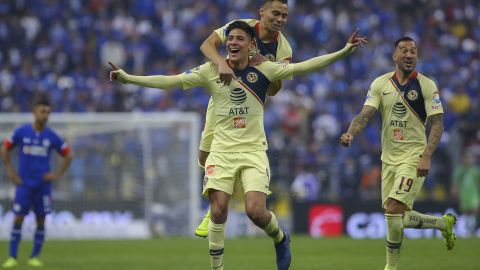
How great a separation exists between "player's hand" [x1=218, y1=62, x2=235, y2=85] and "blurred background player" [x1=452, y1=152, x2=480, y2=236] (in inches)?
598

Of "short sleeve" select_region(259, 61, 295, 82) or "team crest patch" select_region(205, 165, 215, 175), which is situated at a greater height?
"short sleeve" select_region(259, 61, 295, 82)

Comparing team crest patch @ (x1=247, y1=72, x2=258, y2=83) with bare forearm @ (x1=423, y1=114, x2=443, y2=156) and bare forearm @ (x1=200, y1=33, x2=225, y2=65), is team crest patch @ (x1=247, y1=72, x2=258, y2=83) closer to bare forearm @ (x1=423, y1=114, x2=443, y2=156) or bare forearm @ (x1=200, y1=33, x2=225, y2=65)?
bare forearm @ (x1=200, y1=33, x2=225, y2=65)

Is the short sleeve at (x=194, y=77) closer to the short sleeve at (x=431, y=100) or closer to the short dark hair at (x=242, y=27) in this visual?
the short dark hair at (x=242, y=27)

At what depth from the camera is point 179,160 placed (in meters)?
26.0

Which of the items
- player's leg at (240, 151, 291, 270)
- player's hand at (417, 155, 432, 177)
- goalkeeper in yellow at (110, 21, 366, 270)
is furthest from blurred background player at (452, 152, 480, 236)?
goalkeeper in yellow at (110, 21, 366, 270)

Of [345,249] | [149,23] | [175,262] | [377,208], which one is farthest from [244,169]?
[149,23]

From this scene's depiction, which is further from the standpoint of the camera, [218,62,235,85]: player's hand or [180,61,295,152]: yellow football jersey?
[180,61,295,152]: yellow football jersey

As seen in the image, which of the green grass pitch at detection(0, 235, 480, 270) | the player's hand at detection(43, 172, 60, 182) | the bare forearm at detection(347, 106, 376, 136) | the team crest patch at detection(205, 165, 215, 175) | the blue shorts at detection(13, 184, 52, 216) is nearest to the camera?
the team crest patch at detection(205, 165, 215, 175)

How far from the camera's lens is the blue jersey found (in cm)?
1678

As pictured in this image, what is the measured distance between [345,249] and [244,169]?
26.5 feet

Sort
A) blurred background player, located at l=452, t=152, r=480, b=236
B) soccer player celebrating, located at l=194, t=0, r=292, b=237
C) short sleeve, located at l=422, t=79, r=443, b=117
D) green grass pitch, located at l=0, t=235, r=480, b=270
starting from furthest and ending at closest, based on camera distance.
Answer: blurred background player, located at l=452, t=152, r=480, b=236 → green grass pitch, located at l=0, t=235, r=480, b=270 → short sleeve, located at l=422, t=79, r=443, b=117 → soccer player celebrating, located at l=194, t=0, r=292, b=237

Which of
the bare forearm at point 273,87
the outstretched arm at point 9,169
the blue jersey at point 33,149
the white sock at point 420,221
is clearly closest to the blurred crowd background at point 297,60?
the blue jersey at point 33,149

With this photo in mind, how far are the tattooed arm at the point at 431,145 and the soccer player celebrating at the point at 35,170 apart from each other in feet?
23.1

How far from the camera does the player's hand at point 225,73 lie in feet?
35.5
